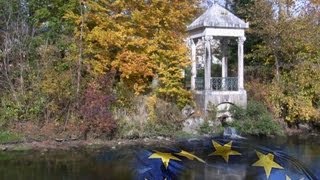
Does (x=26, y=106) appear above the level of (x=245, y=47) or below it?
below

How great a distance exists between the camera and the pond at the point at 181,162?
3.83 m

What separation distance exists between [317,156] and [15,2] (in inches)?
573

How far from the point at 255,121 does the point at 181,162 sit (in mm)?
17359

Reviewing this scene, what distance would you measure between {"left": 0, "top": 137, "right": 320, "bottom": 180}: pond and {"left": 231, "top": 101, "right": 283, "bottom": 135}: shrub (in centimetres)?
78

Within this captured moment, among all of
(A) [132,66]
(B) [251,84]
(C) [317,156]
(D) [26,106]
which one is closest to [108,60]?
(A) [132,66]

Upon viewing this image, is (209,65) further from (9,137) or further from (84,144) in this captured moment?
(9,137)

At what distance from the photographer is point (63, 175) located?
527 inches

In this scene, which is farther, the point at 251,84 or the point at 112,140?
the point at 251,84

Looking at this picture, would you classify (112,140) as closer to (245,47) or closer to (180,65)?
(180,65)

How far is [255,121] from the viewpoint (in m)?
20.9

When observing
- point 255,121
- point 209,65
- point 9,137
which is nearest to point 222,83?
point 209,65

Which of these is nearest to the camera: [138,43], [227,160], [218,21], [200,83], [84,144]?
[227,160]

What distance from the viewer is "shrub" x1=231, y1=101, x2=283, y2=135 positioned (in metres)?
20.5

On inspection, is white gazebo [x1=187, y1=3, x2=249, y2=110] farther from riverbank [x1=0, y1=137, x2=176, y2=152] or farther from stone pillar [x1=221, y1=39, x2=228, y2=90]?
riverbank [x1=0, y1=137, x2=176, y2=152]
